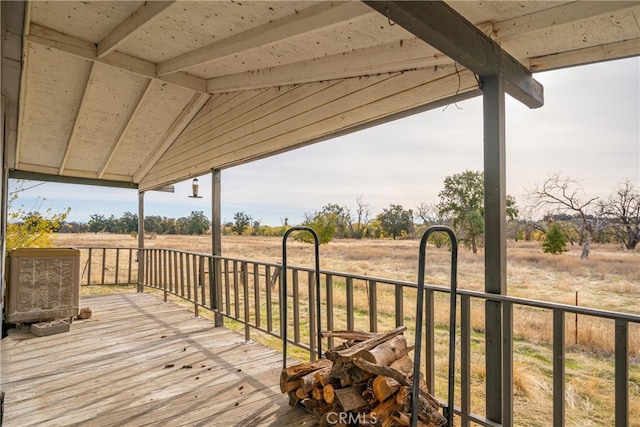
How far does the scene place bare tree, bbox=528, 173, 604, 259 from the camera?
30.5ft

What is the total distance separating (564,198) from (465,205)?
108 inches

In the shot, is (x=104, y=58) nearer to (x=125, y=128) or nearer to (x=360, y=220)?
(x=125, y=128)

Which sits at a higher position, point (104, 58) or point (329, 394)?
point (104, 58)

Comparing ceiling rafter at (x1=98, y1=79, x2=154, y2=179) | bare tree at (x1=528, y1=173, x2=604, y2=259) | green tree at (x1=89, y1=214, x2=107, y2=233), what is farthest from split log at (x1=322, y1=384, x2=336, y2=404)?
green tree at (x1=89, y1=214, x2=107, y2=233)

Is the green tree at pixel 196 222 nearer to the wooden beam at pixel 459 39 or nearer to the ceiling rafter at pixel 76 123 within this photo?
the ceiling rafter at pixel 76 123

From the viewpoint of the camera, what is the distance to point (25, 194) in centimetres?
762

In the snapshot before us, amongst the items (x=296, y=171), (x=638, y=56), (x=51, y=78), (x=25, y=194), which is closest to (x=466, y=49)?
(x=638, y=56)

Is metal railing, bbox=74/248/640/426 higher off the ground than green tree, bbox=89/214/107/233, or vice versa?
green tree, bbox=89/214/107/233

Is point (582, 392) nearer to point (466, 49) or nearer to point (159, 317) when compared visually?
point (466, 49)

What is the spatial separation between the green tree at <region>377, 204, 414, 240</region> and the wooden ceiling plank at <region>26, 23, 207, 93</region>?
804cm

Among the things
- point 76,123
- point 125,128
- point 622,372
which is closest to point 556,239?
point 622,372

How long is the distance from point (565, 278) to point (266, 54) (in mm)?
12407

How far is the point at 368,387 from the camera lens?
1.96 metres

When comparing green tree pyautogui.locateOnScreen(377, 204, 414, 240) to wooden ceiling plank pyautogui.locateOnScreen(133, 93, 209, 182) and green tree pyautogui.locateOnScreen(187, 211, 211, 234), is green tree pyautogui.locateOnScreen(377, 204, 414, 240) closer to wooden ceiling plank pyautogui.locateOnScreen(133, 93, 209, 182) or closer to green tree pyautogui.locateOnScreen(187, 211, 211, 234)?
wooden ceiling plank pyautogui.locateOnScreen(133, 93, 209, 182)
